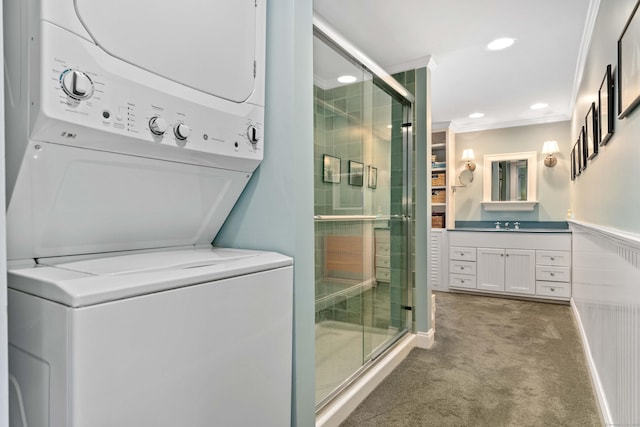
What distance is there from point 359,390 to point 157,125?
1.74m

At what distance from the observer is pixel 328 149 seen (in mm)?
2123

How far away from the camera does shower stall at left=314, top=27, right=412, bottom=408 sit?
2053 millimetres

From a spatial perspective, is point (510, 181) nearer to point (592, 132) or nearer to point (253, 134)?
point (592, 132)

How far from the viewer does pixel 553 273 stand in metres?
4.11

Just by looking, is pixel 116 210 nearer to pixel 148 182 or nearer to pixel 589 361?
pixel 148 182

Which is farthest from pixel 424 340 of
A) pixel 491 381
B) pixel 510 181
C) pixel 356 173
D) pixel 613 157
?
pixel 510 181

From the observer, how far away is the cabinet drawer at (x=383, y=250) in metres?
2.62

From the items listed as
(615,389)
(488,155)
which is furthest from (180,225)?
(488,155)

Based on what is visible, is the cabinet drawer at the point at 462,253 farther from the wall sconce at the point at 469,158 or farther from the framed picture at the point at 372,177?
the framed picture at the point at 372,177

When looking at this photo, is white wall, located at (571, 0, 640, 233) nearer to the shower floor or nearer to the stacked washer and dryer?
the stacked washer and dryer

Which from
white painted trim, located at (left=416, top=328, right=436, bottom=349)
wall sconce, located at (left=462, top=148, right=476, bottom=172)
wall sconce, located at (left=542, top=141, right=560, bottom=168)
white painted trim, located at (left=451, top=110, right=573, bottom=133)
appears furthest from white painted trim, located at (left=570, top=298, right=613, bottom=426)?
white painted trim, located at (left=451, top=110, right=573, bottom=133)

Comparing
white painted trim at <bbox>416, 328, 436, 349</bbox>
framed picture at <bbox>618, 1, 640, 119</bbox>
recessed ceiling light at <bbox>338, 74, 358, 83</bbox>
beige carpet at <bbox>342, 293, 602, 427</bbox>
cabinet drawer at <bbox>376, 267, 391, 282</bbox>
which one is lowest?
beige carpet at <bbox>342, 293, 602, 427</bbox>

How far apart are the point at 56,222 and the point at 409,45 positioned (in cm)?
250

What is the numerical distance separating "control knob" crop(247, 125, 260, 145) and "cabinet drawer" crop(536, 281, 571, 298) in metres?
4.17
